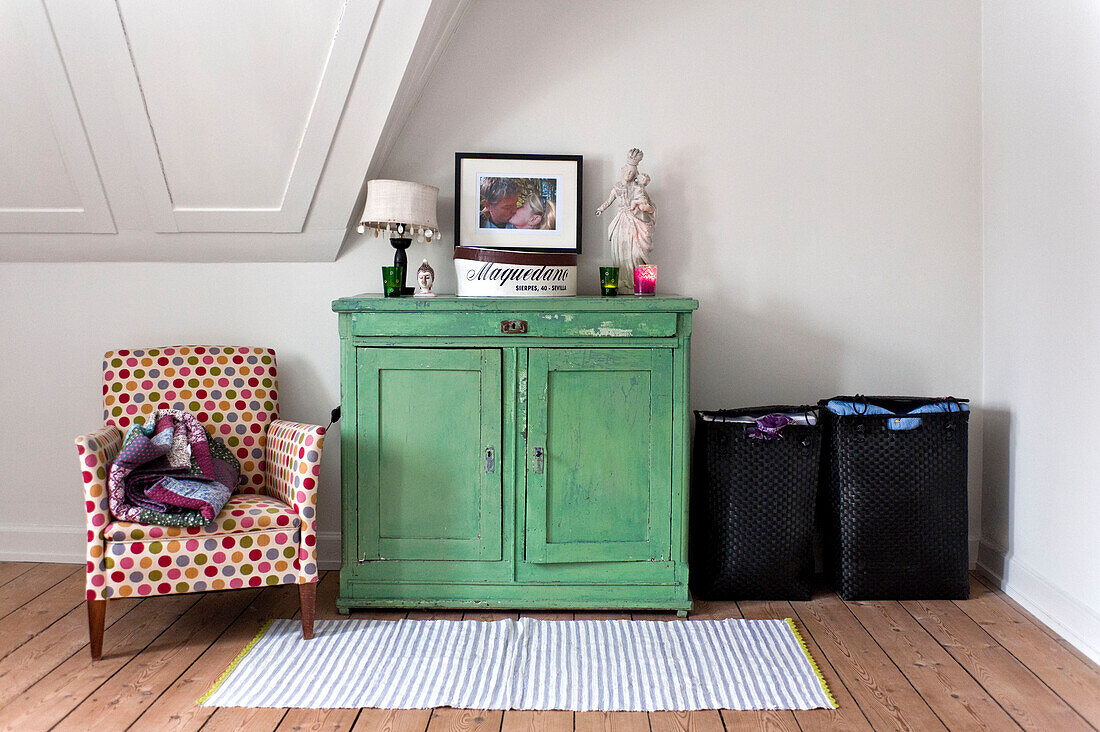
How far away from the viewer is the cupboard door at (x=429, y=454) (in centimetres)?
270

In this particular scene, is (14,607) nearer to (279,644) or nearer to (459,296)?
(279,644)

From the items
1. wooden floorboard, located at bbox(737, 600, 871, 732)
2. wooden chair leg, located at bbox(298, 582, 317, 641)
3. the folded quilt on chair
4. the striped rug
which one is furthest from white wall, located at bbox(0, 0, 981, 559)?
wooden floorboard, located at bbox(737, 600, 871, 732)

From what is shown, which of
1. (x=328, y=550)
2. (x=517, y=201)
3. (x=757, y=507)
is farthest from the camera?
(x=328, y=550)

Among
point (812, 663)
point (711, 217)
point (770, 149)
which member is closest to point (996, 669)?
point (812, 663)

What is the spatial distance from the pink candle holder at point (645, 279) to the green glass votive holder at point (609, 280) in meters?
0.07

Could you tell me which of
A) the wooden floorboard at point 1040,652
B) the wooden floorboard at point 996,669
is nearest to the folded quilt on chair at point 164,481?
the wooden floorboard at point 996,669

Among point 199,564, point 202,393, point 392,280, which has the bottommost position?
point 199,564

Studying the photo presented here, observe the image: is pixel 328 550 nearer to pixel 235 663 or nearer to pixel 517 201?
pixel 235 663

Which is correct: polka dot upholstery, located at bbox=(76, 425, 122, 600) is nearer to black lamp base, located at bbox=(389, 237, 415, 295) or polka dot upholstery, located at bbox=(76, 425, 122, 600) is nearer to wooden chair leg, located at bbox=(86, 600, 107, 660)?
wooden chair leg, located at bbox=(86, 600, 107, 660)

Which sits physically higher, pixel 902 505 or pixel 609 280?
pixel 609 280

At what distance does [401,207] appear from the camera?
2877 mm

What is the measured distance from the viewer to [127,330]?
3.18 metres

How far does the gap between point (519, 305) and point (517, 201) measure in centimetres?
57

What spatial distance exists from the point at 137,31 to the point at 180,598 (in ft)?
5.90
